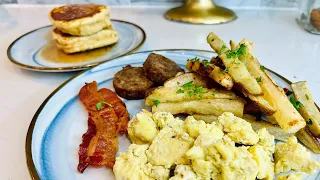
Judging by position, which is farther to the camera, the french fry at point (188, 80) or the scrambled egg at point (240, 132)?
the french fry at point (188, 80)

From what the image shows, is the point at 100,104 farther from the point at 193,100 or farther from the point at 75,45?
the point at 75,45

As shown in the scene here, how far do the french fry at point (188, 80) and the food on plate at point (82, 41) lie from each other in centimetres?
56

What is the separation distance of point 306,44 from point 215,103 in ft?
3.08

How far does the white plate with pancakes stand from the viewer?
4.49ft

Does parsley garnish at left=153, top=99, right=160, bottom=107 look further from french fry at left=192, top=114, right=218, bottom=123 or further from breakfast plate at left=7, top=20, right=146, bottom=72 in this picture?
breakfast plate at left=7, top=20, right=146, bottom=72

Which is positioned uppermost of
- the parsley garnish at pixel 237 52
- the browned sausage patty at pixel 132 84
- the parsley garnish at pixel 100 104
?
the parsley garnish at pixel 237 52

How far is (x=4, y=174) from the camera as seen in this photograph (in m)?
0.90

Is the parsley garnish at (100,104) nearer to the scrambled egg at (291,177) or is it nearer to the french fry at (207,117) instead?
the french fry at (207,117)

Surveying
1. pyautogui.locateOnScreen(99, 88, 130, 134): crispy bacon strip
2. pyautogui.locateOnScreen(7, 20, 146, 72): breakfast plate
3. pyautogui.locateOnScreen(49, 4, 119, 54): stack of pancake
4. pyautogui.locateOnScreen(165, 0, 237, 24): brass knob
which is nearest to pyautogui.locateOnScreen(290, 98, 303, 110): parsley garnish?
pyautogui.locateOnScreen(99, 88, 130, 134): crispy bacon strip

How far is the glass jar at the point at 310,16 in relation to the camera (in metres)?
1.73

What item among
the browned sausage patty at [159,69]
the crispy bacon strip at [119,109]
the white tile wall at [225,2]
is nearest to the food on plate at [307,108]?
the browned sausage patty at [159,69]

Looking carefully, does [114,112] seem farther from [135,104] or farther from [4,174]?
[4,174]

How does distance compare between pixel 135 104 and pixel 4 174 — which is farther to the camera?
pixel 135 104

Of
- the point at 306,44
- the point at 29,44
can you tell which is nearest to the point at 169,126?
the point at 29,44
